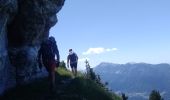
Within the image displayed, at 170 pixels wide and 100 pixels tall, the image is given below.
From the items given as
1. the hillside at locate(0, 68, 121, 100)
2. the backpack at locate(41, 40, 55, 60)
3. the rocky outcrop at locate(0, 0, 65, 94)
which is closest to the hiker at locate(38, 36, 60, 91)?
the backpack at locate(41, 40, 55, 60)

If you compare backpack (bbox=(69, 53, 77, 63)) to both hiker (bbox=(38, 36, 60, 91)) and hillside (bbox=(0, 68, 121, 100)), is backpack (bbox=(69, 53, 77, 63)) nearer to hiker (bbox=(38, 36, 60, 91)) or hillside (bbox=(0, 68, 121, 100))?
hillside (bbox=(0, 68, 121, 100))

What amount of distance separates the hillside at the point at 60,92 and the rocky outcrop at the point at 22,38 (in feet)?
3.77

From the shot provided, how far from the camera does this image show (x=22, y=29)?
26406mm

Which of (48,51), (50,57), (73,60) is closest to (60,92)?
(50,57)

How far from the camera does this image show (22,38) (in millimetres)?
26750

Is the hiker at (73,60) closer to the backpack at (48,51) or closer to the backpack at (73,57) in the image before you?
the backpack at (73,57)

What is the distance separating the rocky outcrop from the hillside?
3.77 ft

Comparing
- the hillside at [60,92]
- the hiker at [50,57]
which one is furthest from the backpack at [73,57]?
the hiker at [50,57]

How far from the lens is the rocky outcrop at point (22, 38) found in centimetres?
2470

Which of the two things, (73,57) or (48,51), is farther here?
(73,57)

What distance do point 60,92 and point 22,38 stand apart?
6.21 meters

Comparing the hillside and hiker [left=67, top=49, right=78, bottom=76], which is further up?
hiker [left=67, top=49, right=78, bottom=76]

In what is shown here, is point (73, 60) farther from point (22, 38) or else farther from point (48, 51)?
point (48, 51)

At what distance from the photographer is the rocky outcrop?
24.7m
